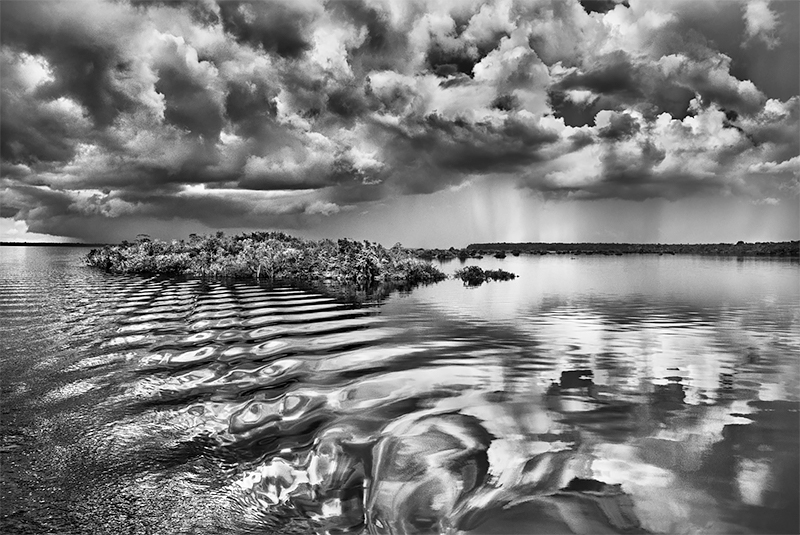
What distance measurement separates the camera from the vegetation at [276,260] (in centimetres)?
3678

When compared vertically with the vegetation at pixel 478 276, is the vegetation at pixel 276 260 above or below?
above

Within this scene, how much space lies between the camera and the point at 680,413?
699cm

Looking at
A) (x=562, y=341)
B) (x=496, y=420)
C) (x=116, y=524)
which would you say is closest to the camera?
(x=116, y=524)

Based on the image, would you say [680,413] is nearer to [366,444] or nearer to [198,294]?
[366,444]

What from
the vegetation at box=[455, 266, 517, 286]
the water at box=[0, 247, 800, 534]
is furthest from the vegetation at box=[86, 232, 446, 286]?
the water at box=[0, 247, 800, 534]

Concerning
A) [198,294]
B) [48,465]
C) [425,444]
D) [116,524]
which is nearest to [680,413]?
[425,444]

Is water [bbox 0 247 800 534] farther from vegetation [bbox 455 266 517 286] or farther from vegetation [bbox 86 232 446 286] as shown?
vegetation [bbox 86 232 446 286]

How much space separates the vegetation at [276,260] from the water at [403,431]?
73.9 feet

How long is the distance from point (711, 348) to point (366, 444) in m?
9.50

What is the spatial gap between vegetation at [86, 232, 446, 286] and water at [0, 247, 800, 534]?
73.9 feet

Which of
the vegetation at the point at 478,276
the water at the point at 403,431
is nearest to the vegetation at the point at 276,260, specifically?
the vegetation at the point at 478,276

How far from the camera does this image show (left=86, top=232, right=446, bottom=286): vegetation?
121 feet

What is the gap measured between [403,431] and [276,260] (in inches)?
1390

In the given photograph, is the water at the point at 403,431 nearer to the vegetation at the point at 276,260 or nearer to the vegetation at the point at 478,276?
the vegetation at the point at 478,276
